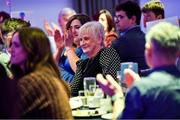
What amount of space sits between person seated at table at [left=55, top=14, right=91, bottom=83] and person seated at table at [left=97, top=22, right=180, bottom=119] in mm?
1640

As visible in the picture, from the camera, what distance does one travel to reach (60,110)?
2008 millimetres

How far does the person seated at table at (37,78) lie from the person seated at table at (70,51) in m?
1.23

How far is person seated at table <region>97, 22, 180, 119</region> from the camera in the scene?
168 cm

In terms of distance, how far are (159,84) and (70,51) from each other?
188 cm

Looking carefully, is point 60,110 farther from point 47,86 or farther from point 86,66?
point 86,66

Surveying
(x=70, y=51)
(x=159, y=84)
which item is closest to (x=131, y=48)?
(x=70, y=51)

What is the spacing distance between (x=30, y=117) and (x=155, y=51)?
26.7 inches

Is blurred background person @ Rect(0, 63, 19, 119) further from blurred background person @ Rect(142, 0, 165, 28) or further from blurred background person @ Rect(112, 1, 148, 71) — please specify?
blurred background person @ Rect(142, 0, 165, 28)

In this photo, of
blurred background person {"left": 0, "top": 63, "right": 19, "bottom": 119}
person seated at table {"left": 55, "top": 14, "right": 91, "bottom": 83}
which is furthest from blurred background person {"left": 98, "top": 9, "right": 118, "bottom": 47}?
blurred background person {"left": 0, "top": 63, "right": 19, "bottom": 119}

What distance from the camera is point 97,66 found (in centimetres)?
316

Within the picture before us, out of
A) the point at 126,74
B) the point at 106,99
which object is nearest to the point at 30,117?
the point at 126,74

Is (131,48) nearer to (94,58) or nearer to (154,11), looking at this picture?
(94,58)

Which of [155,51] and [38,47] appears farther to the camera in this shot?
[38,47]

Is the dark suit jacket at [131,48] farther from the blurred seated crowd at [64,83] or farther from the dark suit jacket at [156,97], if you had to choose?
the dark suit jacket at [156,97]
